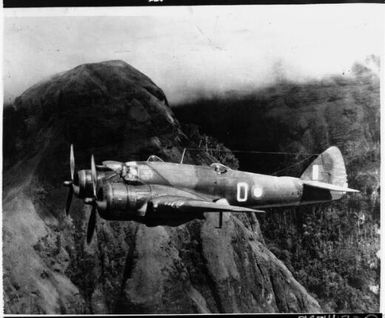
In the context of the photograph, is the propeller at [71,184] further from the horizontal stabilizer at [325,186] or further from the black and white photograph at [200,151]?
the horizontal stabilizer at [325,186]

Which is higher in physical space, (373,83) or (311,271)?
(373,83)

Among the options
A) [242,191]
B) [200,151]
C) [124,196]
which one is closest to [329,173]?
[242,191]

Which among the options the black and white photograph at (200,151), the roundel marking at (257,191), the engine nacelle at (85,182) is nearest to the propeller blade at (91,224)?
the black and white photograph at (200,151)

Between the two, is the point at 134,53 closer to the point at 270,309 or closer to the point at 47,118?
the point at 47,118

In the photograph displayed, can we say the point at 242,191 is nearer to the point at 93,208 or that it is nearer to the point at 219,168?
the point at 219,168

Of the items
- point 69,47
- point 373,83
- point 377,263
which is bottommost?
point 377,263

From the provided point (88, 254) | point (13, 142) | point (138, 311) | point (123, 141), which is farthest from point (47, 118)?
point (138, 311)

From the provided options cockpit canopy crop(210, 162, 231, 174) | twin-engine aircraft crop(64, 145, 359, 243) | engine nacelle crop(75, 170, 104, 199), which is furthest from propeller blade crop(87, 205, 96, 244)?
cockpit canopy crop(210, 162, 231, 174)

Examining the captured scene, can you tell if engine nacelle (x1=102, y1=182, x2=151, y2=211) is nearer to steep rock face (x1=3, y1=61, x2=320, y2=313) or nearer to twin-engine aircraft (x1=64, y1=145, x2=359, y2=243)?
twin-engine aircraft (x1=64, y1=145, x2=359, y2=243)
